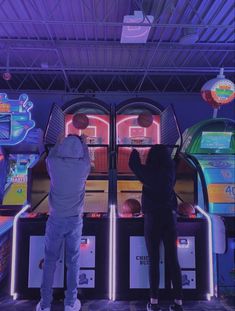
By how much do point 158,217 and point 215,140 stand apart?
1578mm

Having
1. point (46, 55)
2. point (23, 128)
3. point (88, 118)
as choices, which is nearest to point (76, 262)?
point (88, 118)

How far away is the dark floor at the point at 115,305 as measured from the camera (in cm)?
281

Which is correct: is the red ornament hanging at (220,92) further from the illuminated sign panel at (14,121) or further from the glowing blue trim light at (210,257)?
the illuminated sign panel at (14,121)

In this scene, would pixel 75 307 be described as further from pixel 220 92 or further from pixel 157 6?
pixel 157 6

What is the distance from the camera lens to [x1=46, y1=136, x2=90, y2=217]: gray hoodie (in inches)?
102

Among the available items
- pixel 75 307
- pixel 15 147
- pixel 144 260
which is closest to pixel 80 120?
pixel 15 147

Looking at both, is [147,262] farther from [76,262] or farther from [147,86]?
[147,86]

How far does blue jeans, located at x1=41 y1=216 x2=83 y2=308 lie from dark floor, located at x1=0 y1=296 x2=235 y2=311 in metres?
0.29

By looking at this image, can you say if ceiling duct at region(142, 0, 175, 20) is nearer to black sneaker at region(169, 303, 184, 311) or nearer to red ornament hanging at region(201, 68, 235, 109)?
red ornament hanging at region(201, 68, 235, 109)

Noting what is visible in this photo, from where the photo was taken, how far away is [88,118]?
3977 millimetres

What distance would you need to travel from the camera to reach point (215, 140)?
382 cm

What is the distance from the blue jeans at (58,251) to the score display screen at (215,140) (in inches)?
76.5

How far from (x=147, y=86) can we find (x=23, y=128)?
4689 millimetres

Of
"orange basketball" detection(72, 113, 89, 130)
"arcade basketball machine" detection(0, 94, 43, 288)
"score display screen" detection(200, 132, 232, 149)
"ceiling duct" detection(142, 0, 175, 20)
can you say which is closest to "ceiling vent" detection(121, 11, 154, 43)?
"ceiling duct" detection(142, 0, 175, 20)
